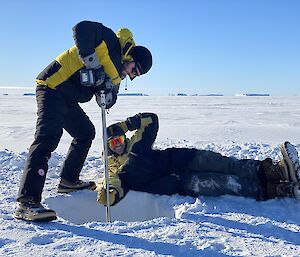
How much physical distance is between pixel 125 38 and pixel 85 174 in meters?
2.05

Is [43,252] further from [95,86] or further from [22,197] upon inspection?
[95,86]

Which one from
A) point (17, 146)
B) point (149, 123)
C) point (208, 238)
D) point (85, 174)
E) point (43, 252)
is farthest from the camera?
point (17, 146)

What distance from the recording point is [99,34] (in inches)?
123

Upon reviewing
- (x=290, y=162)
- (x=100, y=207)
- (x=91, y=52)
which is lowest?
(x=100, y=207)

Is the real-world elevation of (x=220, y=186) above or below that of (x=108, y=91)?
below

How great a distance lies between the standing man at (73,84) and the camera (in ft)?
9.54

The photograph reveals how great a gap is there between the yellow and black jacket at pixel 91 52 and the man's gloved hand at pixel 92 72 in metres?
0.04

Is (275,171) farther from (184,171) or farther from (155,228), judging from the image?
(155,228)

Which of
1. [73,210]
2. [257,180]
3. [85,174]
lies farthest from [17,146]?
[257,180]

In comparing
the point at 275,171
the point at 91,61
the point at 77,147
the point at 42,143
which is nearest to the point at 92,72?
the point at 91,61

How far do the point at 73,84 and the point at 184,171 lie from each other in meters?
1.31

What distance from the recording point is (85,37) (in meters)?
3.00

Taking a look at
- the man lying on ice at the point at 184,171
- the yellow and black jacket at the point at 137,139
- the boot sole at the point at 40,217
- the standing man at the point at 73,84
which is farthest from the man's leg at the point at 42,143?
the yellow and black jacket at the point at 137,139

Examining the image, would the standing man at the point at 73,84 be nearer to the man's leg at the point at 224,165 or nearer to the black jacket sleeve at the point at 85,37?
the black jacket sleeve at the point at 85,37
